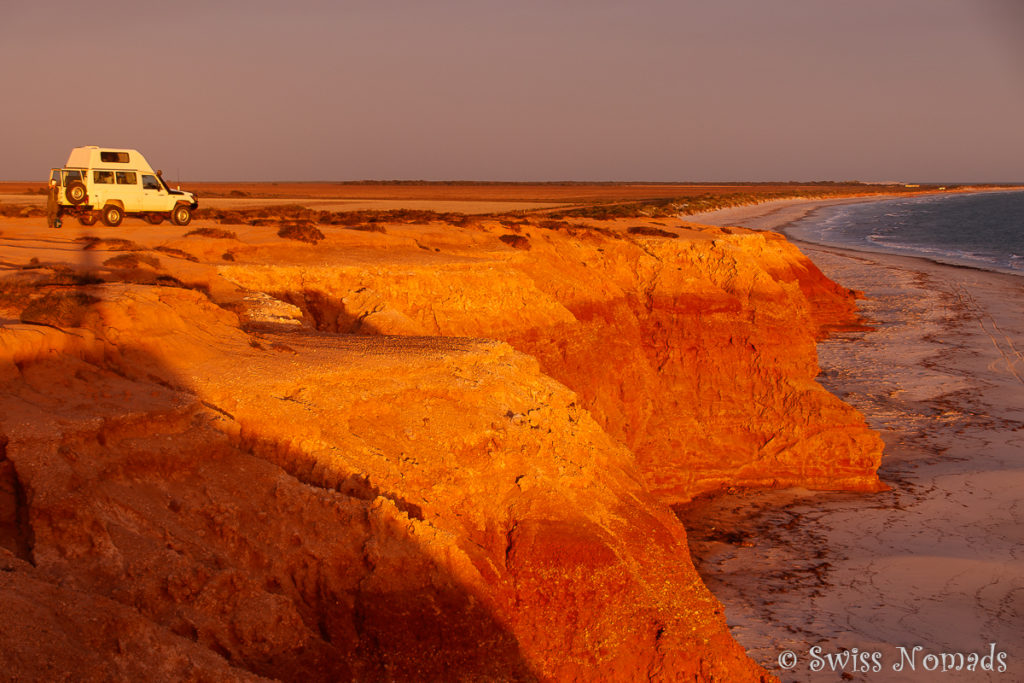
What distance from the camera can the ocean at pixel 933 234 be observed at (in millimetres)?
54562

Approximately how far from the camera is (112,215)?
22.5 metres

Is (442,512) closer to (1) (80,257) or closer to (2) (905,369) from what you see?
(1) (80,257)

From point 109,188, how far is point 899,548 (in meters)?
21.1

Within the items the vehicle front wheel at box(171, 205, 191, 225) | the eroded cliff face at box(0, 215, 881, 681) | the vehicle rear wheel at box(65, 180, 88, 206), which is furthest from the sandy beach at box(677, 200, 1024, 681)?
the vehicle rear wheel at box(65, 180, 88, 206)

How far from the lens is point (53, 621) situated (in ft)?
13.8

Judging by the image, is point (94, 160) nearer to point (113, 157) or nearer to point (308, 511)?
point (113, 157)

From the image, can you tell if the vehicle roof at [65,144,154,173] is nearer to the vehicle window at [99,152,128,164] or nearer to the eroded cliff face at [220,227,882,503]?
the vehicle window at [99,152,128,164]

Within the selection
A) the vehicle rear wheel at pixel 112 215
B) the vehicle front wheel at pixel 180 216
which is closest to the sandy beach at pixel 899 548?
the vehicle front wheel at pixel 180 216

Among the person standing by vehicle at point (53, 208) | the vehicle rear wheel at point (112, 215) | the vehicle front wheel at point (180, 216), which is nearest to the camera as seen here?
the person standing by vehicle at point (53, 208)

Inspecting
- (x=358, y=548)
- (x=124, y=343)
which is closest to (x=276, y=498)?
(x=358, y=548)

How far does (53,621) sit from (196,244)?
1241cm

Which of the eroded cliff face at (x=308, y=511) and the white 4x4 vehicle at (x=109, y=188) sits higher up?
the white 4x4 vehicle at (x=109, y=188)

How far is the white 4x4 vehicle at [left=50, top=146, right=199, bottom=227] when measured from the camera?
2214 cm

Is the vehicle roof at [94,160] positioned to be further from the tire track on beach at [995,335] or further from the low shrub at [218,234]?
the tire track on beach at [995,335]
